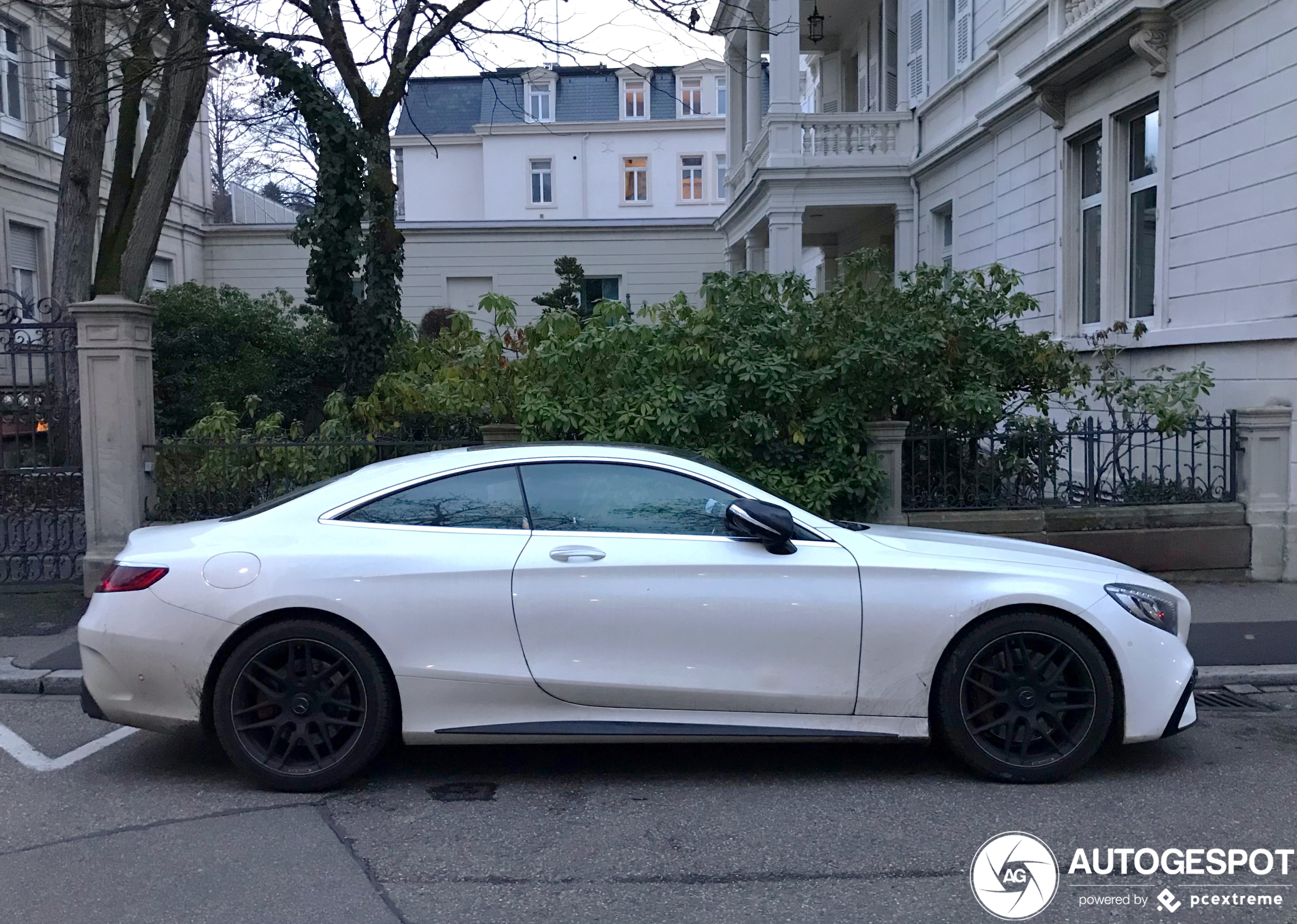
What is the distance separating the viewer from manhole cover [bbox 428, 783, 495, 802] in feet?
15.4

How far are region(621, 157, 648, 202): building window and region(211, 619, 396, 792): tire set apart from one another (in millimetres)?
41264

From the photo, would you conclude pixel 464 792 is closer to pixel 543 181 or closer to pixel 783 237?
pixel 783 237

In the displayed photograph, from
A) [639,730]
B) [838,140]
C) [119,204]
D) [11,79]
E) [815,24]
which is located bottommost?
[639,730]

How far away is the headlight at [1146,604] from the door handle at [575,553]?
2.20m

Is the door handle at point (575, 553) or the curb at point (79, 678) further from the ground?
the door handle at point (575, 553)

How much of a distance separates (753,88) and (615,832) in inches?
770

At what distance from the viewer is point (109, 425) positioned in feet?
28.3

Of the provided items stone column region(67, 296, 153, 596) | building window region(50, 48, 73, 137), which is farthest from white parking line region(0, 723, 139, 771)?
building window region(50, 48, 73, 137)

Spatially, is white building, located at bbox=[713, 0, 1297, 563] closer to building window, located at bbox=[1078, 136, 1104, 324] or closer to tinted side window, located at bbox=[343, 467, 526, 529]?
building window, located at bbox=[1078, 136, 1104, 324]

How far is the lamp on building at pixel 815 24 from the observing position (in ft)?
64.0

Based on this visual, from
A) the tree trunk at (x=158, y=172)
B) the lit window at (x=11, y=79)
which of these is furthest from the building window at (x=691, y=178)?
the tree trunk at (x=158, y=172)

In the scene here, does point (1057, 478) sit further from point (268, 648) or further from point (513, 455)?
point (268, 648)

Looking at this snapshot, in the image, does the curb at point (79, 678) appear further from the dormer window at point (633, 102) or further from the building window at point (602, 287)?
the dormer window at point (633, 102)

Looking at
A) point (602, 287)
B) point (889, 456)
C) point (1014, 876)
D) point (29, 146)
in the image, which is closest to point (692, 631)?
point (1014, 876)
